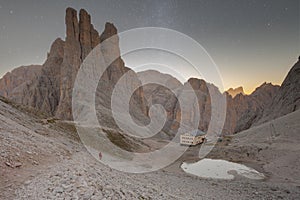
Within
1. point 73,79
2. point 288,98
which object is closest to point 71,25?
point 73,79

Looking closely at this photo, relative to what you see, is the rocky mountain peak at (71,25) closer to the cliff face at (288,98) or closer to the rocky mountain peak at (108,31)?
the rocky mountain peak at (108,31)

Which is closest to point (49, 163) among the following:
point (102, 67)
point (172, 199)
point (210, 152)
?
point (172, 199)

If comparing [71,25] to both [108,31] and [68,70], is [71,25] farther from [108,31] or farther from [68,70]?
[108,31]

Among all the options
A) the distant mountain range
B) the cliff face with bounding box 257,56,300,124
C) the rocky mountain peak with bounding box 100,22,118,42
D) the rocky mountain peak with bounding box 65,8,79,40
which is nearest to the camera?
the cliff face with bounding box 257,56,300,124

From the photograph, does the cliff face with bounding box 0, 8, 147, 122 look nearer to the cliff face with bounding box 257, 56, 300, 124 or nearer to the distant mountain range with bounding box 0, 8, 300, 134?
the distant mountain range with bounding box 0, 8, 300, 134

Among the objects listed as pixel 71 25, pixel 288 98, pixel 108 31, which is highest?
pixel 108 31

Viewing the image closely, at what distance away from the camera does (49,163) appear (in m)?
16.0

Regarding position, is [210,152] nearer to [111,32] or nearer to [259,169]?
[259,169]

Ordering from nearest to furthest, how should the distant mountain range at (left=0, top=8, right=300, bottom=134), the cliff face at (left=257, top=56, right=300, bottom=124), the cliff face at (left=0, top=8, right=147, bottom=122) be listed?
the cliff face at (left=257, top=56, right=300, bottom=124)
the distant mountain range at (left=0, top=8, right=300, bottom=134)
the cliff face at (left=0, top=8, right=147, bottom=122)

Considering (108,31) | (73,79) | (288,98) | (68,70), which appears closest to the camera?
(288,98)

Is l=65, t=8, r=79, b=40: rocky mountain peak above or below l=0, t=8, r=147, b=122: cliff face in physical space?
above

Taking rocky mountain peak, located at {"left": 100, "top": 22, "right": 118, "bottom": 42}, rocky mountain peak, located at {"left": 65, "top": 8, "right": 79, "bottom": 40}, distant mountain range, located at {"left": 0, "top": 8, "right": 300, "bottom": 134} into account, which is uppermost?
rocky mountain peak, located at {"left": 100, "top": 22, "right": 118, "bottom": 42}

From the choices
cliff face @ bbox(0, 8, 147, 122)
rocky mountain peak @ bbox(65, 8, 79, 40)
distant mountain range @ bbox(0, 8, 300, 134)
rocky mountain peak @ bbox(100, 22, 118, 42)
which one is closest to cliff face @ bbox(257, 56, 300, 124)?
distant mountain range @ bbox(0, 8, 300, 134)

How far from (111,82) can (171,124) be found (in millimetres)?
59608
